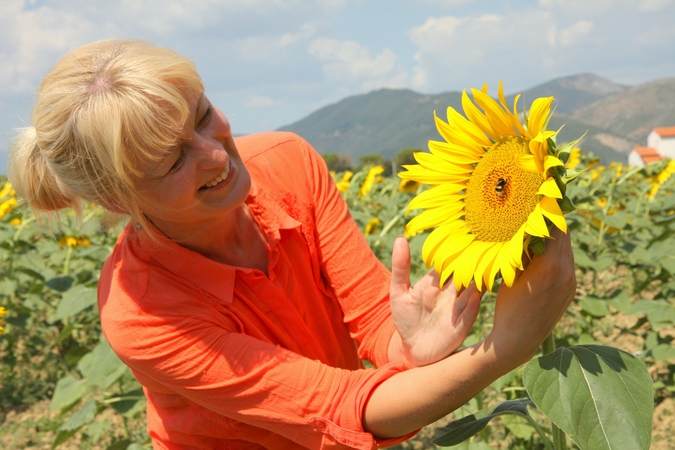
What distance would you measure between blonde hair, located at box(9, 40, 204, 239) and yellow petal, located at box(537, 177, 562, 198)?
68 centimetres

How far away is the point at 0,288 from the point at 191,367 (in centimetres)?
283

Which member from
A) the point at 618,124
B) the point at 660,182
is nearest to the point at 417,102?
the point at 618,124

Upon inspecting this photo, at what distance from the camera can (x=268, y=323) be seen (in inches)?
61.2

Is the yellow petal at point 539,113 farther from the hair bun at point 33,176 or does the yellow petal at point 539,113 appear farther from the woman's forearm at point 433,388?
the hair bun at point 33,176

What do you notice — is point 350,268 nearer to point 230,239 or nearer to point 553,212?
point 230,239

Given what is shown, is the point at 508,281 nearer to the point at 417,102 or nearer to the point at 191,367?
the point at 191,367

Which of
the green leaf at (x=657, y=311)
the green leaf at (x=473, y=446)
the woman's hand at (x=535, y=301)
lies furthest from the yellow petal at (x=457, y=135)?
the green leaf at (x=657, y=311)

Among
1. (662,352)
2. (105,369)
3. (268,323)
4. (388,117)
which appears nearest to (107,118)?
(268,323)

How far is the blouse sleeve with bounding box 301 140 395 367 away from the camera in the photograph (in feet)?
5.19

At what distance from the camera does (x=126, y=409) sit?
2.53 m

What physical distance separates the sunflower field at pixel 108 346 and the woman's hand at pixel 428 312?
748mm

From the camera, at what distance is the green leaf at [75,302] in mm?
2561

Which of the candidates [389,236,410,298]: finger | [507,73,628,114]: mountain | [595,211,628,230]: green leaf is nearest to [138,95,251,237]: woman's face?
[389,236,410,298]: finger

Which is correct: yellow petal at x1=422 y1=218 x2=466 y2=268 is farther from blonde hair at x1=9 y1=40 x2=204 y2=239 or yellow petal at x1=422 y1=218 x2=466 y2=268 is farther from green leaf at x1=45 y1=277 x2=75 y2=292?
green leaf at x1=45 y1=277 x2=75 y2=292
